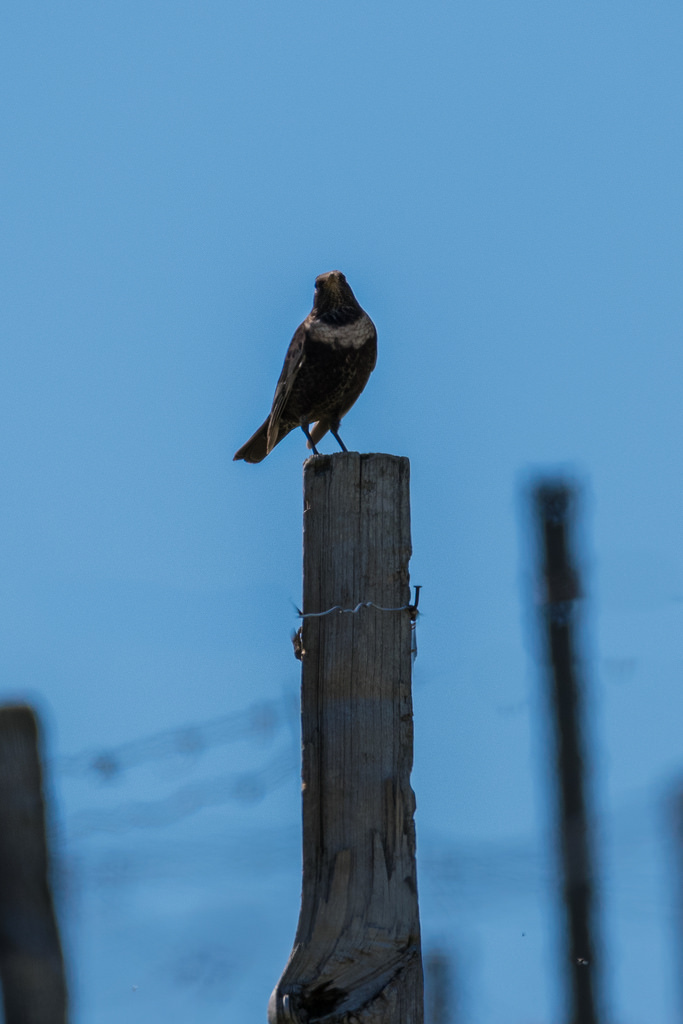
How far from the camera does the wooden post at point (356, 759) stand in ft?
8.92

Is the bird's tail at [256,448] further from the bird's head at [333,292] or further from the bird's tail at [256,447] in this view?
the bird's head at [333,292]

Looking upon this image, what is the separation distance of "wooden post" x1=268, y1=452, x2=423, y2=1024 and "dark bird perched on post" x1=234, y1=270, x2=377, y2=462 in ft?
6.78

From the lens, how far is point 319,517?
3.02 metres

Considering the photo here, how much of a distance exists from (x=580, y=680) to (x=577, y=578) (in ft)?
1.50

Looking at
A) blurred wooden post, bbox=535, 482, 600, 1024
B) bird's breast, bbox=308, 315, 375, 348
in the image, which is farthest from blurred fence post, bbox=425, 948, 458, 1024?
bird's breast, bbox=308, 315, 375, 348

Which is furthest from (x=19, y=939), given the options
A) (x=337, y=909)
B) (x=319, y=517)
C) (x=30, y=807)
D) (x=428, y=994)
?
(x=428, y=994)

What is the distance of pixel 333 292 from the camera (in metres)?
5.23

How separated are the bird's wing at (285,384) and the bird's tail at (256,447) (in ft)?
0.18

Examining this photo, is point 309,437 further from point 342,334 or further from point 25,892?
point 25,892

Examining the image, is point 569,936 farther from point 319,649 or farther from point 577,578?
point 319,649

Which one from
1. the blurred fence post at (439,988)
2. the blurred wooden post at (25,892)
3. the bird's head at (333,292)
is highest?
the bird's head at (333,292)

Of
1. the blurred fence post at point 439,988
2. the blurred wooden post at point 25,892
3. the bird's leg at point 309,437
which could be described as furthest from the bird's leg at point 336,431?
the blurred fence post at point 439,988

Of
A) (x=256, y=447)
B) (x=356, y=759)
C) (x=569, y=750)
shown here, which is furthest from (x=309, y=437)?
(x=356, y=759)

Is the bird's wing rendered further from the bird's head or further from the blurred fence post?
the blurred fence post
